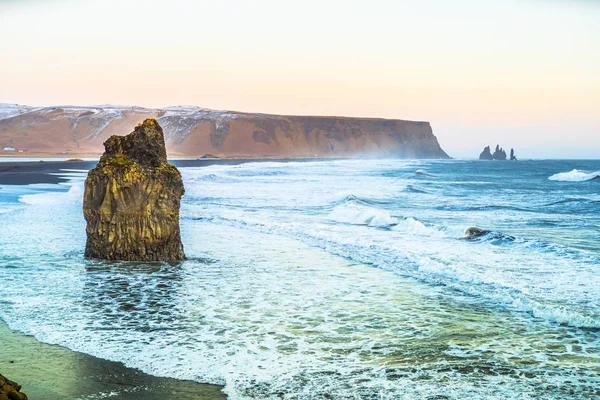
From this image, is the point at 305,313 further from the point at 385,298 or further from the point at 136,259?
the point at 136,259

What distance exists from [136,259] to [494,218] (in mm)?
13868

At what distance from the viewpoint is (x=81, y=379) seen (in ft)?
16.8

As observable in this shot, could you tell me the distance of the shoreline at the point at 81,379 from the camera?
4.80 meters

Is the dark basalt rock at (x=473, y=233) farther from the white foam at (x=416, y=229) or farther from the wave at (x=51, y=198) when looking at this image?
the wave at (x=51, y=198)

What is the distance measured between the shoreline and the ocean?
0.16 meters

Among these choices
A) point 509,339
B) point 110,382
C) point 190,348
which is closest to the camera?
point 110,382

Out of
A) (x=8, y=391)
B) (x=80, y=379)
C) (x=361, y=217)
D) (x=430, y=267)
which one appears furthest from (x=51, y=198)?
(x=8, y=391)

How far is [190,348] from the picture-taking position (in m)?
6.00

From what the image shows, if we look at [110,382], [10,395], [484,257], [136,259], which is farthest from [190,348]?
[484,257]

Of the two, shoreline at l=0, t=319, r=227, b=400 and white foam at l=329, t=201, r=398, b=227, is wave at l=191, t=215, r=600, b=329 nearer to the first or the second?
white foam at l=329, t=201, r=398, b=227

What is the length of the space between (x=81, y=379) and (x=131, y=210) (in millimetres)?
5396

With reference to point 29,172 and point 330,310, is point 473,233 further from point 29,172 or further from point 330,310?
point 29,172

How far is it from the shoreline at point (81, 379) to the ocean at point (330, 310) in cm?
16

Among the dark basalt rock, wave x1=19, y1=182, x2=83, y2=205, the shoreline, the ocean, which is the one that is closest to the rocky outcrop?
→ the shoreline
